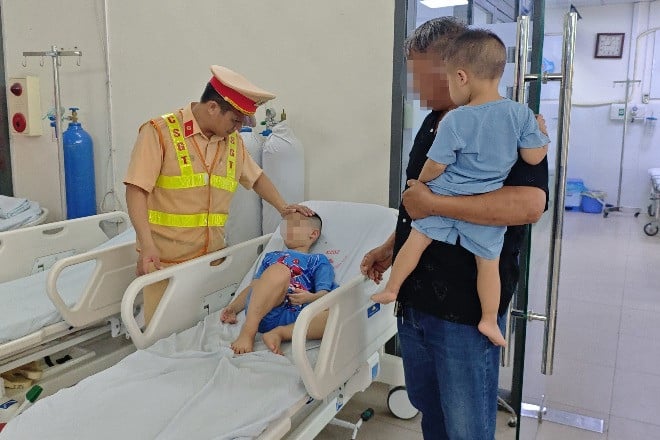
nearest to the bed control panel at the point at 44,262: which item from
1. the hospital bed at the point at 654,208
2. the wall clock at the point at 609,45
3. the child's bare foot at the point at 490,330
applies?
the child's bare foot at the point at 490,330

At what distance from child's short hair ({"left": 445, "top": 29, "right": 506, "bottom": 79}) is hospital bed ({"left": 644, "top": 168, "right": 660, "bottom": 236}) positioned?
627cm

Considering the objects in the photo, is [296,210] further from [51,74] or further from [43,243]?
[51,74]

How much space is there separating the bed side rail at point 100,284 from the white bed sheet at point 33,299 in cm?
9

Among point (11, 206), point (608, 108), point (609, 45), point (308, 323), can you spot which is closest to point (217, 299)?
point (308, 323)

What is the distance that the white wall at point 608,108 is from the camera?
Result: 803 cm

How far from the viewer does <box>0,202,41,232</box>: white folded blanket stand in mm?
3369

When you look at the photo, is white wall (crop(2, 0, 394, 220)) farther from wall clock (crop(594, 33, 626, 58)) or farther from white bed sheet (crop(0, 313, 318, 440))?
wall clock (crop(594, 33, 626, 58))

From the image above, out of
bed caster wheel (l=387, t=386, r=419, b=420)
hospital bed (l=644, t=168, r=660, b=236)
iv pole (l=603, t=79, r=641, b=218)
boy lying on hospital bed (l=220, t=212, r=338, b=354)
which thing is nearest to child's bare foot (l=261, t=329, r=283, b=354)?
boy lying on hospital bed (l=220, t=212, r=338, b=354)

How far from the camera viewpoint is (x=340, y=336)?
186cm

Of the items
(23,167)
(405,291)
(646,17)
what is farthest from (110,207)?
(646,17)

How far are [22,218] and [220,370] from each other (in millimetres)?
2186

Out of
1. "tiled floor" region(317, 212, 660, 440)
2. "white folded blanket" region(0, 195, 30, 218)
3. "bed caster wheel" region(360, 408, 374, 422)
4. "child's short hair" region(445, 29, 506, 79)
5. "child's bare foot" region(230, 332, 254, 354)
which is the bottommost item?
"tiled floor" region(317, 212, 660, 440)

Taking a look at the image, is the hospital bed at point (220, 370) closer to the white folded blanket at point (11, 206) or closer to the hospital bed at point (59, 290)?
the hospital bed at point (59, 290)

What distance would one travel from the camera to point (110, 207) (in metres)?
3.65
